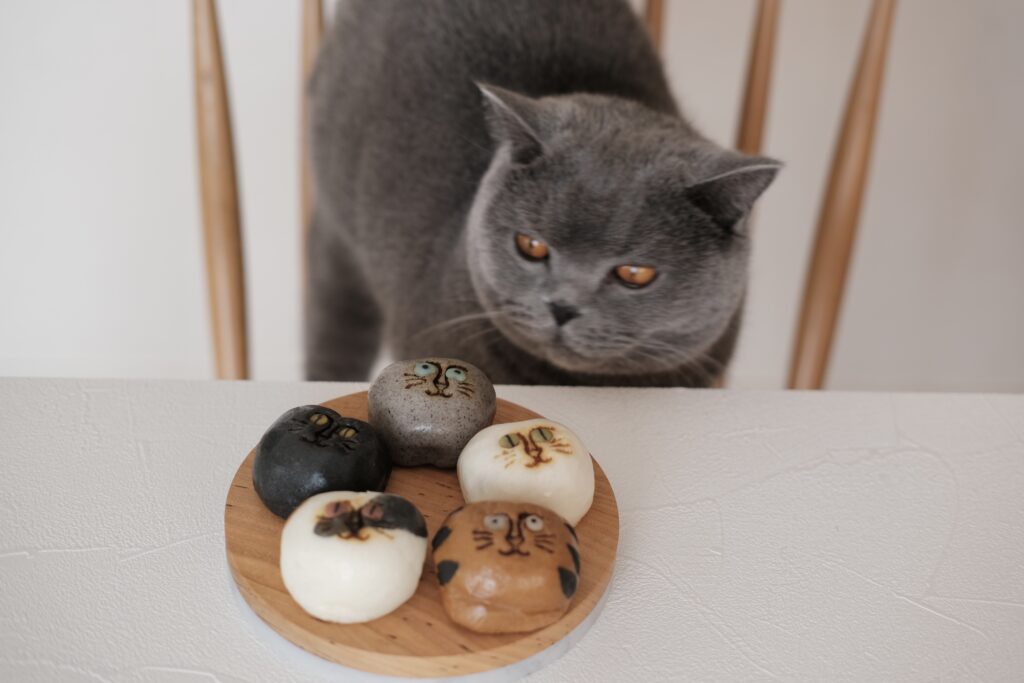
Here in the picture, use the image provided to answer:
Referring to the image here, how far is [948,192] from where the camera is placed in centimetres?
130

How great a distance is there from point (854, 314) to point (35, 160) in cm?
119

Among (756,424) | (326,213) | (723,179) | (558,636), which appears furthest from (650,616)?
(326,213)

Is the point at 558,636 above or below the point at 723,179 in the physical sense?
below

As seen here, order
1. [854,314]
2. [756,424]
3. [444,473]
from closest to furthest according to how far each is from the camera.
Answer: [444,473]
[756,424]
[854,314]

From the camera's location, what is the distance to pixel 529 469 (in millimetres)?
482

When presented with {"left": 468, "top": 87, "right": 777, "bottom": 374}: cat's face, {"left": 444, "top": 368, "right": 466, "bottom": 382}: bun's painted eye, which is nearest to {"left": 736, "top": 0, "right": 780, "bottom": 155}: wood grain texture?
{"left": 468, "top": 87, "right": 777, "bottom": 374}: cat's face

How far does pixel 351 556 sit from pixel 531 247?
368 mm

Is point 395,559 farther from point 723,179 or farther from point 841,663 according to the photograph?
point 723,179

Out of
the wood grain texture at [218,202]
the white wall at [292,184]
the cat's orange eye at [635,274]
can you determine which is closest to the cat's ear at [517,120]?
the cat's orange eye at [635,274]

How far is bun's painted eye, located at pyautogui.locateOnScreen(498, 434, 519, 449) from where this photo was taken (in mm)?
494

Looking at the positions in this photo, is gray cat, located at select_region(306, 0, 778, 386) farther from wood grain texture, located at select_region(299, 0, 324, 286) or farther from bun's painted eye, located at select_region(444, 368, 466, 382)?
bun's painted eye, located at select_region(444, 368, 466, 382)

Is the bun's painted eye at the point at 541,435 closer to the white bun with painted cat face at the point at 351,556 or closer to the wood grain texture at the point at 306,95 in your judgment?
the white bun with painted cat face at the point at 351,556

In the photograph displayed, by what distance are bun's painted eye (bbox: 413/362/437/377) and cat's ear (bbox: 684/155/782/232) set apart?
264 mm

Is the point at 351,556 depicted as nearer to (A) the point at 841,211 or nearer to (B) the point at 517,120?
(B) the point at 517,120
